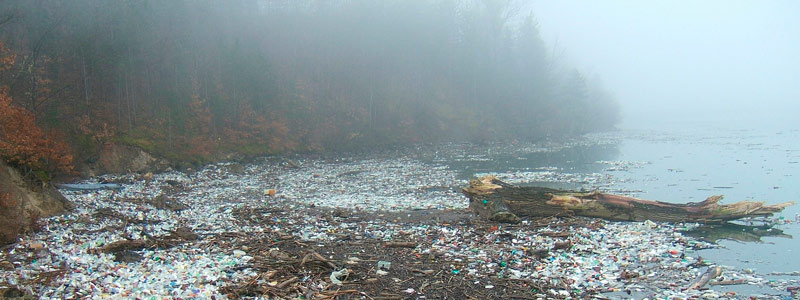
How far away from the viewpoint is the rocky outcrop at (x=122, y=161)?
1048 inches

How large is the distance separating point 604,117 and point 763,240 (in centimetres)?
7823

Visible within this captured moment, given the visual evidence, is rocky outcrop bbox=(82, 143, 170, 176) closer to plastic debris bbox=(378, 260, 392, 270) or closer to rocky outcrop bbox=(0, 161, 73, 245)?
rocky outcrop bbox=(0, 161, 73, 245)

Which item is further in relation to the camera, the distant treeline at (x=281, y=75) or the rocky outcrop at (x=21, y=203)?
the distant treeline at (x=281, y=75)

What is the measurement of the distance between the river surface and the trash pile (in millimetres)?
1262

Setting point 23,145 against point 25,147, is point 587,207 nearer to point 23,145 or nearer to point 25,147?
point 25,147

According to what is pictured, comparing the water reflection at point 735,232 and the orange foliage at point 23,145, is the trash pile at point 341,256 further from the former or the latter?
the orange foliage at point 23,145

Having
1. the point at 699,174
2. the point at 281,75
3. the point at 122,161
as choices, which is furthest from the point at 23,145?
the point at 281,75

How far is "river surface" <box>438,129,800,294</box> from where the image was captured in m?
11.3

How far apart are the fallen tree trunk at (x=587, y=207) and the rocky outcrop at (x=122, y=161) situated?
21.8 metres

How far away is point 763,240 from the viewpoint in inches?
484

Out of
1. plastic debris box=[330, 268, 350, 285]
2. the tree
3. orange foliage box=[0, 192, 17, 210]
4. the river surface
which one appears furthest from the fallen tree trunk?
the tree

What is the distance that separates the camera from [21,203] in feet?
39.5

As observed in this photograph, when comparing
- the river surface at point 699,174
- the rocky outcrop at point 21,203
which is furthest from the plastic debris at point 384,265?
the rocky outcrop at point 21,203

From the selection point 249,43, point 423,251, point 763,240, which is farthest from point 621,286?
point 249,43
